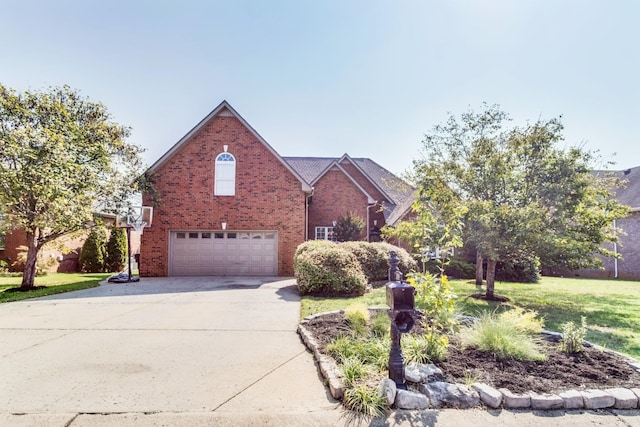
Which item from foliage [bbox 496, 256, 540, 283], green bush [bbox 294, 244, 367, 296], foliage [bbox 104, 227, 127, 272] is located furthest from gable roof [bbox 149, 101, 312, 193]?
foliage [bbox 496, 256, 540, 283]

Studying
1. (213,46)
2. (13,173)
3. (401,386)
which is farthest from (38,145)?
(401,386)

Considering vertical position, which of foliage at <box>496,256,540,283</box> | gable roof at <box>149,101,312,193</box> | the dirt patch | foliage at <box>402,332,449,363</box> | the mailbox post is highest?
gable roof at <box>149,101,312,193</box>

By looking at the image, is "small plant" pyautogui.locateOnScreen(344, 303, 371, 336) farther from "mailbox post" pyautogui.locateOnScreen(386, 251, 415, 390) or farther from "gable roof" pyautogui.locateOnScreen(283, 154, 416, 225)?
"gable roof" pyautogui.locateOnScreen(283, 154, 416, 225)

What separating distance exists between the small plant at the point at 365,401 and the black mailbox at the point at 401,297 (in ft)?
2.90

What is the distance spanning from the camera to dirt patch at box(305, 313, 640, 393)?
373 cm

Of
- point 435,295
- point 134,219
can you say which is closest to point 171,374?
point 435,295

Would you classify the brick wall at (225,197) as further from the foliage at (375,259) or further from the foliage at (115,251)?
the foliage at (115,251)

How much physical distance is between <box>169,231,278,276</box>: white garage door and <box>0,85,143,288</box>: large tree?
332cm

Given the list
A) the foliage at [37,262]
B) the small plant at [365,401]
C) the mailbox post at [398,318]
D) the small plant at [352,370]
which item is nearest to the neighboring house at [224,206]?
the foliage at [37,262]

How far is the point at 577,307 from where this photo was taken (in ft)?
29.4

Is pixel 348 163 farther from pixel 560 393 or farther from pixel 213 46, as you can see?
pixel 560 393

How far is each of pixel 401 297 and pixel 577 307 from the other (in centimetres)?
800

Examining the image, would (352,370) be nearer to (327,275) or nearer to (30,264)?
(327,275)

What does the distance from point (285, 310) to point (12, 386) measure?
17.2ft
